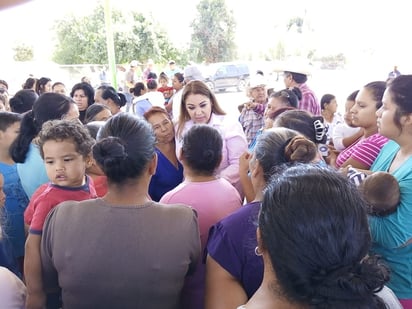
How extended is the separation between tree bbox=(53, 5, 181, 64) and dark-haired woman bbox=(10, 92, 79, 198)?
19518 millimetres

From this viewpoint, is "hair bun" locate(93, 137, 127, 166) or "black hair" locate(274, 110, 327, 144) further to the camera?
"black hair" locate(274, 110, 327, 144)

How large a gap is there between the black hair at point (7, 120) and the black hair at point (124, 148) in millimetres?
1030

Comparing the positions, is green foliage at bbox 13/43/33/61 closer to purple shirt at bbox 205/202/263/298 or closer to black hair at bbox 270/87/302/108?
black hair at bbox 270/87/302/108

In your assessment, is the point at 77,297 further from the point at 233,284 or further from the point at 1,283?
the point at 233,284

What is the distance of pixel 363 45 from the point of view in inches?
776

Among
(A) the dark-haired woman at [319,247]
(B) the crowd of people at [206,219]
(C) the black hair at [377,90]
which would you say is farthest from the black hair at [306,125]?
(A) the dark-haired woman at [319,247]

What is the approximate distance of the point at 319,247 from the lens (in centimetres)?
74

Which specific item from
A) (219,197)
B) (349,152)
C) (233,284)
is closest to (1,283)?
(233,284)

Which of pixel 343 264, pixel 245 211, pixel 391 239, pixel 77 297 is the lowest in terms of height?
pixel 77 297

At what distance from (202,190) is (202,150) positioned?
0.18 meters

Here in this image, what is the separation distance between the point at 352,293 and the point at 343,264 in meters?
0.05

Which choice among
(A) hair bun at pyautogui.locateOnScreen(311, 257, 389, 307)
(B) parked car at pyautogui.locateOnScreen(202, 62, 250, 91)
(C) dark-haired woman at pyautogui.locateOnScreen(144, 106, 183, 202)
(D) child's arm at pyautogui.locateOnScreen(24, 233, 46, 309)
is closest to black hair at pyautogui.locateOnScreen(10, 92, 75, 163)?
(C) dark-haired woman at pyautogui.locateOnScreen(144, 106, 183, 202)

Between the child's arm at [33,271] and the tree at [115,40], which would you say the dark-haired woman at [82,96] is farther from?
the tree at [115,40]

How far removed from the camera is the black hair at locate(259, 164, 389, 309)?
722 millimetres
